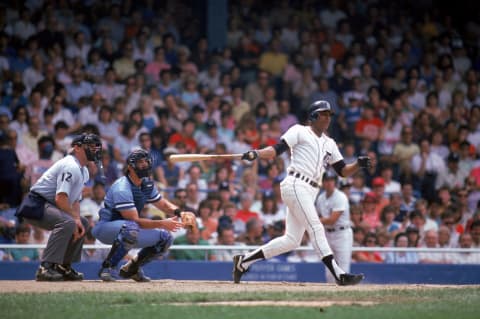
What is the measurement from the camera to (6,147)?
41.9ft

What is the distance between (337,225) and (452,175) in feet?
15.1

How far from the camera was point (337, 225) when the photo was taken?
35.9 feet

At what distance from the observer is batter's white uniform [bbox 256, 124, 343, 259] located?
895cm

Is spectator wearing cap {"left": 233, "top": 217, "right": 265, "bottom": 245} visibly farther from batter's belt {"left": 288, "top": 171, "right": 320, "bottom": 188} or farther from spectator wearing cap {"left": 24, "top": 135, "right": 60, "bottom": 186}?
batter's belt {"left": 288, "top": 171, "right": 320, "bottom": 188}

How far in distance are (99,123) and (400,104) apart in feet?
16.6

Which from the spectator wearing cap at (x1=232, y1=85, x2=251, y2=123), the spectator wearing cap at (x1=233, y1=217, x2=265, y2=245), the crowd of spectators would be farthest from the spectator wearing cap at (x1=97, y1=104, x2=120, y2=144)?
the spectator wearing cap at (x1=233, y1=217, x2=265, y2=245)

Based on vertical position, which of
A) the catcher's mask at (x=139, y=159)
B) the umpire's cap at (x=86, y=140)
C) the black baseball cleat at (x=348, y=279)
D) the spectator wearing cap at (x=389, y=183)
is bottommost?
the black baseball cleat at (x=348, y=279)

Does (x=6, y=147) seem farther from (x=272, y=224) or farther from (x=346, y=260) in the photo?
(x=346, y=260)

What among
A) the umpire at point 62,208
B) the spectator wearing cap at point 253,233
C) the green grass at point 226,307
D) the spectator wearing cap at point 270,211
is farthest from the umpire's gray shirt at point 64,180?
the spectator wearing cap at point 270,211

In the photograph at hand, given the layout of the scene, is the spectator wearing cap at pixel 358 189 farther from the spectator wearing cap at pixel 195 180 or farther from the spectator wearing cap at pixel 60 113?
the spectator wearing cap at pixel 60 113

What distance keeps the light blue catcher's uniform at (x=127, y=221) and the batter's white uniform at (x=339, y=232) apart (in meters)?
2.39

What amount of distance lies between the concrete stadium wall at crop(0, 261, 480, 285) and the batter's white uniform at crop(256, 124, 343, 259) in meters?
2.60

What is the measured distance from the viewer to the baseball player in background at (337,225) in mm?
10852

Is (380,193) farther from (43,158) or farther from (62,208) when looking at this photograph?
(62,208)
